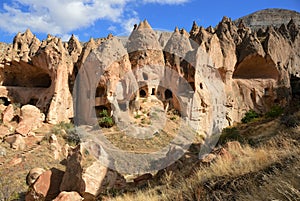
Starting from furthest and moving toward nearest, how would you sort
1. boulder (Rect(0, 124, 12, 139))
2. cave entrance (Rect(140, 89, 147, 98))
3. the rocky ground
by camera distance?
1. cave entrance (Rect(140, 89, 147, 98))
2. boulder (Rect(0, 124, 12, 139))
3. the rocky ground

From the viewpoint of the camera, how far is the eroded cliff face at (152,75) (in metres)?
17.7

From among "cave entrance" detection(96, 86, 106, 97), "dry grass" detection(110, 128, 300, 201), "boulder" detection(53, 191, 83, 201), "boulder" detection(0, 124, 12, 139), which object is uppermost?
"cave entrance" detection(96, 86, 106, 97)

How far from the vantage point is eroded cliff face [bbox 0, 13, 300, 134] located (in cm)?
1770

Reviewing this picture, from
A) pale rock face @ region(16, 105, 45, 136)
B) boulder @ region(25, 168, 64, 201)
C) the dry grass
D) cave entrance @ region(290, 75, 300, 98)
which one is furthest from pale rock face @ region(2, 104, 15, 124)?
cave entrance @ region(290, 75, 300, 98)

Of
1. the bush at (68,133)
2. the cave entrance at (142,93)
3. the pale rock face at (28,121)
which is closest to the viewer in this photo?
the pale rock face at (28,121)

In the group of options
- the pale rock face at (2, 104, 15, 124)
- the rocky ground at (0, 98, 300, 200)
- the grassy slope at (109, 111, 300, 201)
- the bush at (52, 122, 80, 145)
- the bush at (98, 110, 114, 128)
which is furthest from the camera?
the bush at (98, 110, 114, 128)

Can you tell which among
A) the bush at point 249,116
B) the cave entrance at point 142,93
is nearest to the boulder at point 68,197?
the cave entrance at point 142,93

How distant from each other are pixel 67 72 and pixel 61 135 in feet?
17.9

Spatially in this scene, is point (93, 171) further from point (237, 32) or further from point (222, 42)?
point (237, 32)

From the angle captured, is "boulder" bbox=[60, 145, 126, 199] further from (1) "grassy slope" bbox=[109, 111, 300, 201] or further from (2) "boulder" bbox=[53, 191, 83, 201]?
(1) "grassy slope" bbox=[109, 111, 300, 201]

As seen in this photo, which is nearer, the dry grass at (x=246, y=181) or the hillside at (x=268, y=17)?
the dry grass at (x=246, y=181)

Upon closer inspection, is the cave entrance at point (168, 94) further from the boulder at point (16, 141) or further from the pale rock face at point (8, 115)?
the boulder at point (16, 141)

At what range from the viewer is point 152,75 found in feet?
63.9

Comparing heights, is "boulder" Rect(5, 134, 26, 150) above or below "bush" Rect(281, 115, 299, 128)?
below
